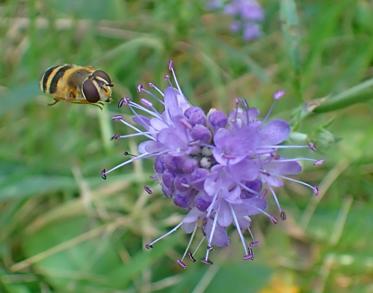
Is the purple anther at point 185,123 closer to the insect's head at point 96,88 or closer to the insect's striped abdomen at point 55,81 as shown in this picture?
the insect's head at point 96,88

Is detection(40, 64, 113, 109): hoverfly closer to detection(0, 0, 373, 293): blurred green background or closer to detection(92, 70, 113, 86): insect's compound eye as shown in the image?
detection(92, 70, 113, 86): insect's compound eye

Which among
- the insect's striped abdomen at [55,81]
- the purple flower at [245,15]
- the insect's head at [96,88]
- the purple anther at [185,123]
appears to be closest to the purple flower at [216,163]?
the purple anther at [185,123]

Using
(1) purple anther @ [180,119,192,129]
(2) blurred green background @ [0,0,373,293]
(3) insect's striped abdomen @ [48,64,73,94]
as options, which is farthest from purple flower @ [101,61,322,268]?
(2) blurred green background @ [0,0,373,293]

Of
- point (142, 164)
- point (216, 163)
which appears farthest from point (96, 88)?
point (142, 164)

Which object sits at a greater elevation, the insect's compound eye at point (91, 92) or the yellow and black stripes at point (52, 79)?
the yellow and black stripes at point (52, 79)

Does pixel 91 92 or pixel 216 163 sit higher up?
pixel 91 92

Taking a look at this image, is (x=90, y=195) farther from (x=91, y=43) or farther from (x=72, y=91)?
(x=72, y=91)

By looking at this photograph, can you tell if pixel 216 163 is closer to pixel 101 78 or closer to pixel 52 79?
pixel 101 78
